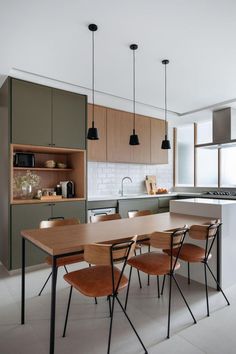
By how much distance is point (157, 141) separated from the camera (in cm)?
526

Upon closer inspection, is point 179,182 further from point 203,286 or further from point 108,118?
point 203,286

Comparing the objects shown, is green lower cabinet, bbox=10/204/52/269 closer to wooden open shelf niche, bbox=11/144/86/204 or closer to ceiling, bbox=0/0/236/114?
wooden open shelf niche, bbox=11/144/86/204

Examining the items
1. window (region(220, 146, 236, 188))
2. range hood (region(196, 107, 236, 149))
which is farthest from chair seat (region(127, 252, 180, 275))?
window (region(220, 146, 236, 188))

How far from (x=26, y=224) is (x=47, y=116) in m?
1.51

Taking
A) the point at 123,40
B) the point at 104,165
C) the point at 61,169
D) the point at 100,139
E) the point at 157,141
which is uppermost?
the point at 123,40

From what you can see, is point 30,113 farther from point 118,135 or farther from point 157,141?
point 157,141

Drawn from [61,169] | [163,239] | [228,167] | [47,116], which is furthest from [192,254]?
[228,167]

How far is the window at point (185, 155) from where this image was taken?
19.4 feet

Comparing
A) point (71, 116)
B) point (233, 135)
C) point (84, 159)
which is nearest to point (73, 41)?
point (71, 116)

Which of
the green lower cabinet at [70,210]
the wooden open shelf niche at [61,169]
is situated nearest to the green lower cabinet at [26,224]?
the green lower cabinet at [70,210]

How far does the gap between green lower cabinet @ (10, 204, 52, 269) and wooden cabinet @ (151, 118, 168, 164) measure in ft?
8.82

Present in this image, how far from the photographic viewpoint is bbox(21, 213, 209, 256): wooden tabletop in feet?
5.35

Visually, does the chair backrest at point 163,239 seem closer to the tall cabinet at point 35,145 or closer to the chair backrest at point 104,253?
the chair backrest at point 104,253

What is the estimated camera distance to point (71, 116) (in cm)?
363
